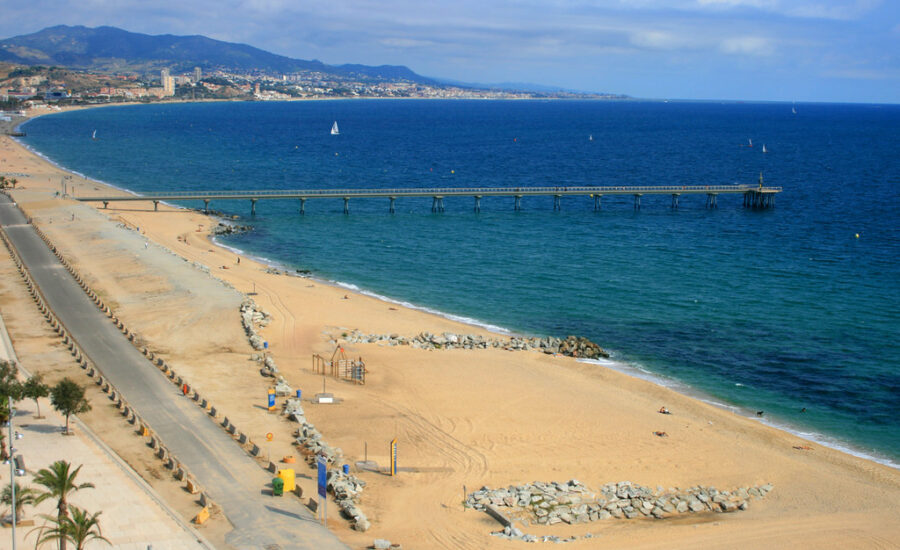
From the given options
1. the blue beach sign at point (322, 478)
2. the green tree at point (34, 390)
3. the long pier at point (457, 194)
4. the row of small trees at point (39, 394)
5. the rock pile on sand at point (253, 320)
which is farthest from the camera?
the long pier at point (457, 194)

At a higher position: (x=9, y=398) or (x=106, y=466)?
(x=9, y=398)

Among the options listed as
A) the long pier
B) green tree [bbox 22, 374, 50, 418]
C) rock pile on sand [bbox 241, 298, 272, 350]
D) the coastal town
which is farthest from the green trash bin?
the long pier

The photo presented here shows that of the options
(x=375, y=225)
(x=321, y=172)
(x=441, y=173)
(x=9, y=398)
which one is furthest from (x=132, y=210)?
(x=9, y=398)

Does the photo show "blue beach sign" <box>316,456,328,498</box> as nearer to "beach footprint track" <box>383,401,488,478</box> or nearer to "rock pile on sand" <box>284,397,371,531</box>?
"rock pile on sand" <box>284,397,371,531</box>

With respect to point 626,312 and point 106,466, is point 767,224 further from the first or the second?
point 106,466

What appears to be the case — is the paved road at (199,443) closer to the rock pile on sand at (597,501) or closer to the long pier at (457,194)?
the rock pile on sand at (597,501)

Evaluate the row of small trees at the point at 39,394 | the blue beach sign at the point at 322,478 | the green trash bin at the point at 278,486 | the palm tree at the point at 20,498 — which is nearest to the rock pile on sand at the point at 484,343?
the row of small trees at the point at 39,394

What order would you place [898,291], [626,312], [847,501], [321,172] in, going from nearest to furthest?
[847,501], [626,312], [898,291], [321,172]
